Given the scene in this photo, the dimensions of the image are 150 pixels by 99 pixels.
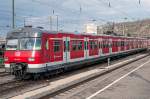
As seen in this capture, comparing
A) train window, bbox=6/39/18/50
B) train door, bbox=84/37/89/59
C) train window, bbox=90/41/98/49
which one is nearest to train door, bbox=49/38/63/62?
train window, bbox=6/39/18/50

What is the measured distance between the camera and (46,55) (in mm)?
19844

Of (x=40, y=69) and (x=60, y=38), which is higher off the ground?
(x=60, y=38)

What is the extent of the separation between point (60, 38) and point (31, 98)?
393 inches

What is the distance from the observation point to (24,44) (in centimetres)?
1986

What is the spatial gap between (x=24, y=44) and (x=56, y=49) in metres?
2.29

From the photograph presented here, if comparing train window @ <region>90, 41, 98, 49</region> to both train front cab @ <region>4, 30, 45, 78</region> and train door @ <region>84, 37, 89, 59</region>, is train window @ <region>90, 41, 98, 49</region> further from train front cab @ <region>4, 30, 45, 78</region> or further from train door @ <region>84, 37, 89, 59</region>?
train front cab @ <region>4, 30, 45, 78</region>

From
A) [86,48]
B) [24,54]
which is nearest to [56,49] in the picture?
[24,54]

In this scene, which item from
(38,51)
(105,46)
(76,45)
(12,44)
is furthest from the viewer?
(105,46)

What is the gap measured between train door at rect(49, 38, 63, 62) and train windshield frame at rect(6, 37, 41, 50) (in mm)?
1314

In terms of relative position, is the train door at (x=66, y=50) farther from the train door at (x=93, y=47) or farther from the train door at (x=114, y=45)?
the train door at (x=114, y=45)

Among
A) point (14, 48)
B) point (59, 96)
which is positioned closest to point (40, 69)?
point (14, 48)

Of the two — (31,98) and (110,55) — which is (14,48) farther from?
(110,55)

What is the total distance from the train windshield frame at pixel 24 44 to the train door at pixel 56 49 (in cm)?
131

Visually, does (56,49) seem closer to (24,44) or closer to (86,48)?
(24,44)
